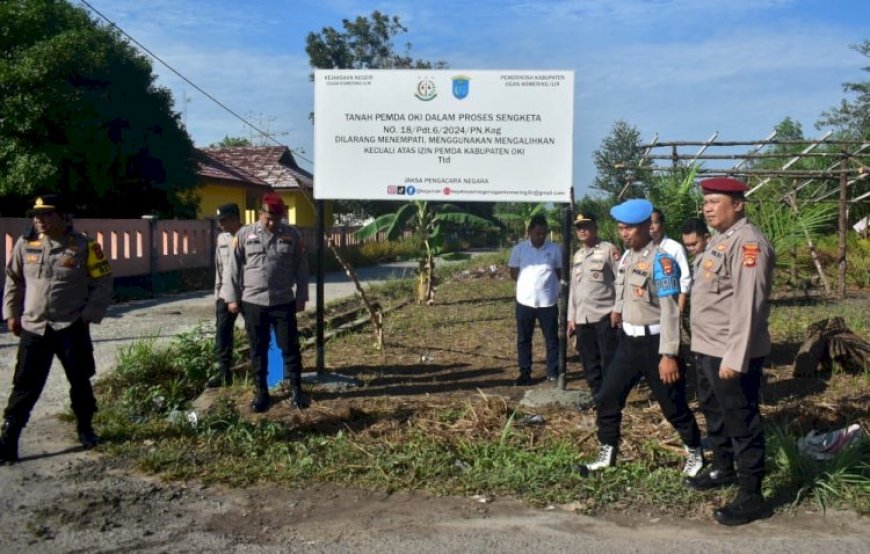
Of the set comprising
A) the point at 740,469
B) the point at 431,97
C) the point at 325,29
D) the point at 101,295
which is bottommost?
the point at 740,469

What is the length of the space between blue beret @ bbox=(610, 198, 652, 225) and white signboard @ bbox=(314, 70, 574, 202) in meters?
2.01

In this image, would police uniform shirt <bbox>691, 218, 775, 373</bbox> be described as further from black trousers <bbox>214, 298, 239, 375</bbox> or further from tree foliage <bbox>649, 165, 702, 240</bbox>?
tree foliage <bbox>649, 165, 702, 240</bbox>

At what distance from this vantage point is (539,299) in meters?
8.52

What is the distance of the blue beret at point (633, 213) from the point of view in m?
5.74

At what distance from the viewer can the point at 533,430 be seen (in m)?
6.73

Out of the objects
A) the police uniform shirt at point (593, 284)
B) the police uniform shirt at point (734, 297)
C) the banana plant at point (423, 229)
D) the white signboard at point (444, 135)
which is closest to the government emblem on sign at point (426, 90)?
the white signboard at point (444, 135)

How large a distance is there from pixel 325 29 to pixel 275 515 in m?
44.0

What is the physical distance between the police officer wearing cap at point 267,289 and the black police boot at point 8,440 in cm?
179

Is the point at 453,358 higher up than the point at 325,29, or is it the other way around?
the point at 325,29

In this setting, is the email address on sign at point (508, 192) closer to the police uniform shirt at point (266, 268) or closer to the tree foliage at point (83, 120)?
the police uniform shirt at point (266, 268)

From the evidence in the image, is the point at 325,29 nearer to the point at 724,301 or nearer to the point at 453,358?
the point at 453,358

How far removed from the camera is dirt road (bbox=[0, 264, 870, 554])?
4668 millimetres

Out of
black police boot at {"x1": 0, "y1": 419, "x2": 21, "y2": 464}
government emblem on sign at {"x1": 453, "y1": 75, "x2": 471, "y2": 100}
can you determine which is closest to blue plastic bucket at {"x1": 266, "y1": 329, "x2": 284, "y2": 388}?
black police boot at {"x1": 0, "y1": 419, "x2": 21, "y2": 464}

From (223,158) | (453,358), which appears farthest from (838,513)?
(223,158)
